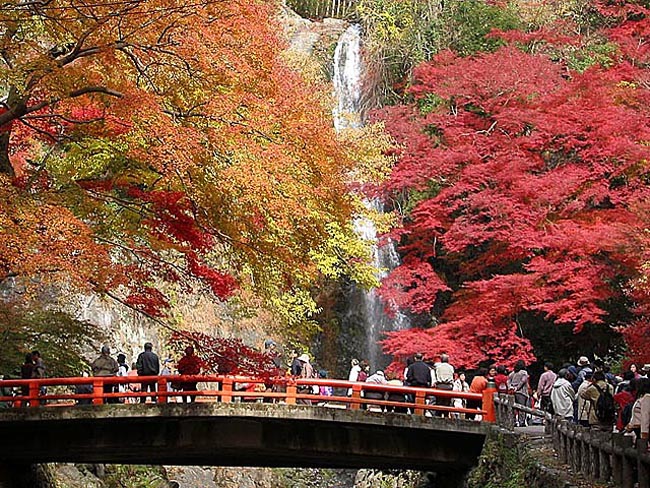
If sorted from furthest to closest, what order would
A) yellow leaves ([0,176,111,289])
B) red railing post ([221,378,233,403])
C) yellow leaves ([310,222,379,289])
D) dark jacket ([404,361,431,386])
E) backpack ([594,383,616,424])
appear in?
yellow leaves ([310,222,379,289]) → dark jacket ([404,361,431,386]) → red railing post ([221,378,233,403]) → backpack ([594,383,616,424]) → yellow leaves ([0,176,111,289])

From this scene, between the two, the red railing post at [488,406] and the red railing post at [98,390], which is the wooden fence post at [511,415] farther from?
the red railing post at [98,390]

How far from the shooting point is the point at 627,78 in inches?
974

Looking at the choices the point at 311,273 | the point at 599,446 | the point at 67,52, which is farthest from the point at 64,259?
the point at 311,273

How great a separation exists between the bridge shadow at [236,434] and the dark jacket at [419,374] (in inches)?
35.4

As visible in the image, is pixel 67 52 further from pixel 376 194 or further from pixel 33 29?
pixel 376 194

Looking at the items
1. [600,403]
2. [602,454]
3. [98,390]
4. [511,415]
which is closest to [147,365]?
[98,390]

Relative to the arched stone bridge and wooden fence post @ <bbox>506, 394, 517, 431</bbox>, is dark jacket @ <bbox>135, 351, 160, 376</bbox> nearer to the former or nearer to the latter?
the arched stone bridge

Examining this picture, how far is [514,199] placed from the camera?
22.2 meters

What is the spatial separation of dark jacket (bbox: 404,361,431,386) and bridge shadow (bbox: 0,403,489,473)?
900 mm

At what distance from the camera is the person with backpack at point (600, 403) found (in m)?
11.8

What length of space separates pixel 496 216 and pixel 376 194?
408 cm

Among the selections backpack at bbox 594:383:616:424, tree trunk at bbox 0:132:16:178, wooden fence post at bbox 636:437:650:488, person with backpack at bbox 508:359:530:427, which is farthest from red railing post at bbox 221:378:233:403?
wooden fence post at bbox 636:437:650:488

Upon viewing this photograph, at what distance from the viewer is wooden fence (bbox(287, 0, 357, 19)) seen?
37594 millimetres

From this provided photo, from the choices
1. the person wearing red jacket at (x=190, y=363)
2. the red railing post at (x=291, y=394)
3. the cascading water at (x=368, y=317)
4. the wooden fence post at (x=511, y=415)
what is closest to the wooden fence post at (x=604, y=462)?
the wooden fence post at (x=511, y=415)
